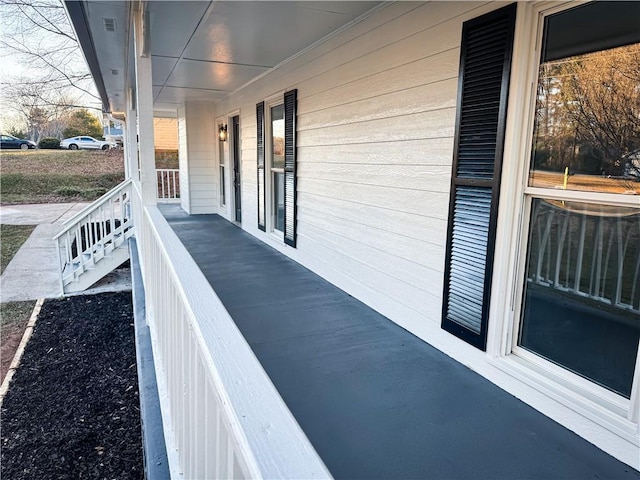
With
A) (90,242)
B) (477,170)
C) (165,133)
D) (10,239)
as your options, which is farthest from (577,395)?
(165,133)

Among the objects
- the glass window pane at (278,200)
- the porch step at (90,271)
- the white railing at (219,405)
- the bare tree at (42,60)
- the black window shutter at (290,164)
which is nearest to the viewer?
the white railing at (219,405)

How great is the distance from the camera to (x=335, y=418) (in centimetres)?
218

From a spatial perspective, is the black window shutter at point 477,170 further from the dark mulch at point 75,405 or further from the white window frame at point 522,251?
the dark mulch at point 75,405

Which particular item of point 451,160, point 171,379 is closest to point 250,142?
point 451,160

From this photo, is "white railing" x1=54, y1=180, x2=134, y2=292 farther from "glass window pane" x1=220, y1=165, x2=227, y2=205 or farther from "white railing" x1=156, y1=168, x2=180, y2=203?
"white railing" x1=156, y1=168, x2=180, y2=203

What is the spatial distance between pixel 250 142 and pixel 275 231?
5.62ft

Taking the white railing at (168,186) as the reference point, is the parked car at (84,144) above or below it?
above

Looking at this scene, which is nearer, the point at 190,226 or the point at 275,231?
the point at 275,231

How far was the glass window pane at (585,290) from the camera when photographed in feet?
6.64

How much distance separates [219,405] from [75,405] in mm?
3255

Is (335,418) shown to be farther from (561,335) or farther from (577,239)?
(577,239)

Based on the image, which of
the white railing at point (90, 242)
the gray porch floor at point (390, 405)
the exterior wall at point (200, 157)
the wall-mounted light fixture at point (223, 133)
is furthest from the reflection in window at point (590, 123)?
the exterior wall at point (200, 157)

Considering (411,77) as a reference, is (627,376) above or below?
below

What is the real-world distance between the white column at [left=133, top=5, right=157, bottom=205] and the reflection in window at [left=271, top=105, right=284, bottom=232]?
2246mm
